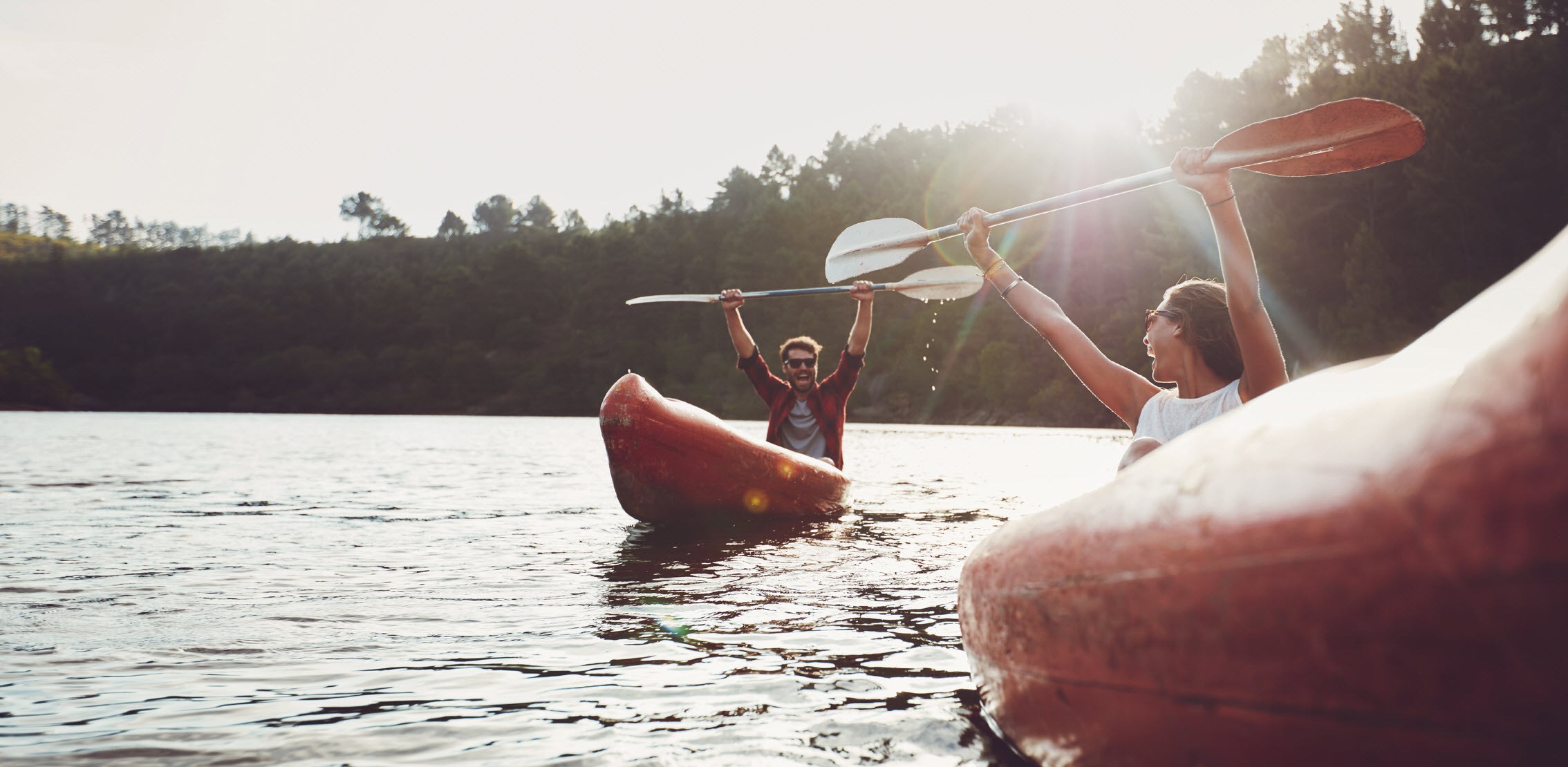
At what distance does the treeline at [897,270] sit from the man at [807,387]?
2424cm

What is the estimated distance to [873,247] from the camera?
5078 millimetres

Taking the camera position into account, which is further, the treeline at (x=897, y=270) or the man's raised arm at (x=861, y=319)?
the treeline at (x=897, y=270)

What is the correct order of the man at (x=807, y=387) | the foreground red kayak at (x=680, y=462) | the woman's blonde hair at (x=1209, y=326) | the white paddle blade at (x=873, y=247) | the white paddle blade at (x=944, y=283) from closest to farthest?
1. the woman's blonde hair at (x=1209, y=326)
2. the white paddle blade at (x=873, y=247)
3. the white paddle blade at (x=944, y=283)
4. the foreground red kayak at (x=680, y=462)
5. the man at (x=807, y=387)

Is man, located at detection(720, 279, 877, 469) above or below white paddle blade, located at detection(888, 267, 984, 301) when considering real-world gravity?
Answer: below

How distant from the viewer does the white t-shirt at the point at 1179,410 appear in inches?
110

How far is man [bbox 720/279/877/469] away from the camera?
7324mm

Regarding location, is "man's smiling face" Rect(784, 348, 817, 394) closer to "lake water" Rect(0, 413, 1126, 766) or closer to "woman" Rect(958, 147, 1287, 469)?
"lake water" Rect(0, 413, 1126, 766)

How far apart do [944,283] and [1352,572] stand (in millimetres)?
A: 5185

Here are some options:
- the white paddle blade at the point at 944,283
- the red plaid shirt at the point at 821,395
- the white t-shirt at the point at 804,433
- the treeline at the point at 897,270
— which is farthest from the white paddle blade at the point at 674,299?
the treeline at the point at 897,270

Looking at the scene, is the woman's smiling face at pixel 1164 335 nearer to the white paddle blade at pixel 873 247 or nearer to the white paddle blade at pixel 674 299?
the white paddle blade at pixel 873 247

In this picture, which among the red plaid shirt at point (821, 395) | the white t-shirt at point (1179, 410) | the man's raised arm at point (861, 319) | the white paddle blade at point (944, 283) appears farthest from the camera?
the red plaid shirt at point (821, 395)

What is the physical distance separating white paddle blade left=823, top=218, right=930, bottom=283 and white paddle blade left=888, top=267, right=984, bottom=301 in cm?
100

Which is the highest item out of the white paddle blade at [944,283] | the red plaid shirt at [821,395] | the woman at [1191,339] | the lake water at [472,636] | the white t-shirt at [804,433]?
the white paddle blade at [944,283]

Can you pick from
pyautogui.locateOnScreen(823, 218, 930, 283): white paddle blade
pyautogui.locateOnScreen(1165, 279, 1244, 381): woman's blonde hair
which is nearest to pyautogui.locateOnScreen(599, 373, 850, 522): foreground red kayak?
pyautogui.locateOnScreen(823, 218, 930, 283): white paddle blade
